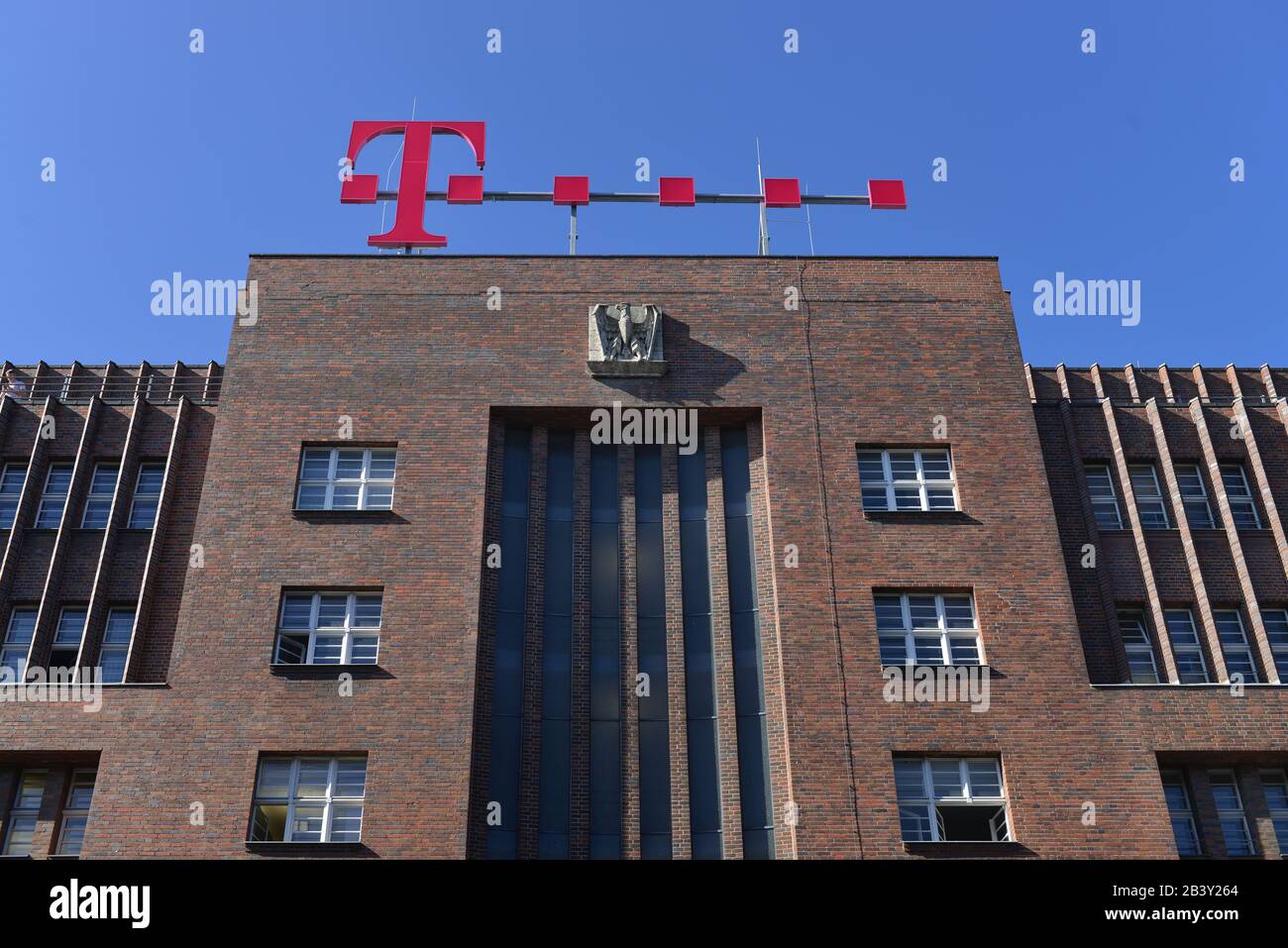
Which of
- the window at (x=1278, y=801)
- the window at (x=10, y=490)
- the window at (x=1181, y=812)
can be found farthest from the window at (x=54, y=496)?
the window at (x=1278, y=801)

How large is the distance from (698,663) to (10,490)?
717 inches

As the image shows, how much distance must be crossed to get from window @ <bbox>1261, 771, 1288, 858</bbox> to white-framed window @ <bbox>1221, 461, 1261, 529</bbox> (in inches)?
288

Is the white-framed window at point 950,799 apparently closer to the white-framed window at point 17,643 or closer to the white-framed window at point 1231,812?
the white-framed window at point 1231,812

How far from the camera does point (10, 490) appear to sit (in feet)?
111

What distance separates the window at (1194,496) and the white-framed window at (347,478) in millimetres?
19801

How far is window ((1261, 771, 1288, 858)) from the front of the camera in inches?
1093

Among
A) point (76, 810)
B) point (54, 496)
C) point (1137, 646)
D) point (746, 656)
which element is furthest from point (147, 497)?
point (1137, 646)

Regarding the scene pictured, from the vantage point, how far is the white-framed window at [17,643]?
30297mm

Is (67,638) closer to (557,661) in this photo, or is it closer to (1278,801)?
(557,661)

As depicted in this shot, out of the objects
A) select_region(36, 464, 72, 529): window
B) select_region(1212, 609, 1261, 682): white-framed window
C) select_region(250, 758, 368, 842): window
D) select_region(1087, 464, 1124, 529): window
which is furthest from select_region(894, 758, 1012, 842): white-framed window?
select_region(36, 464, 72, 529): window

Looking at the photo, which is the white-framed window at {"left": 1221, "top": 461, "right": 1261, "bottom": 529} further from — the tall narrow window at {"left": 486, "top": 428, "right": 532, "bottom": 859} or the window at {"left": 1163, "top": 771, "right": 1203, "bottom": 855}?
the tall narrow window at {"left": 486, "top": 428, "right": 532, "bottom": 859}
